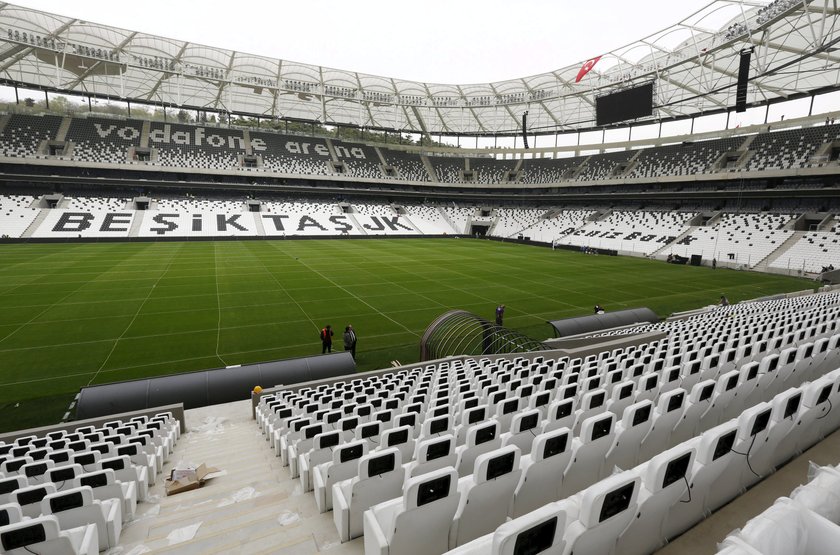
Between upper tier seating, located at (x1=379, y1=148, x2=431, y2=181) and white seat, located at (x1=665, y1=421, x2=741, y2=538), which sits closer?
white seat, located at (x1=665, y1=421, x2=741, y2=538)

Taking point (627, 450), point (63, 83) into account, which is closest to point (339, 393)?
point (627, 450)

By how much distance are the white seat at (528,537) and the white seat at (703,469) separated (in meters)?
1.57

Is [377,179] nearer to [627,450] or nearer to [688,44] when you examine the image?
[688,44]

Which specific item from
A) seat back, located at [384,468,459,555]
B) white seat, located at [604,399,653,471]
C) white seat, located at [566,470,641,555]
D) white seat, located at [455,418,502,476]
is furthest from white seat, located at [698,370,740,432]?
seat back, located at [384,468,459,555]

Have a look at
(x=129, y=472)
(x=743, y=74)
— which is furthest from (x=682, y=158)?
(x=129, y=472)

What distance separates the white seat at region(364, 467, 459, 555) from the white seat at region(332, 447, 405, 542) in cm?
63

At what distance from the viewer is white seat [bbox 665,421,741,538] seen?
11.1 ft

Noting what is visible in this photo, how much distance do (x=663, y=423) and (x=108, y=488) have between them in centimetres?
701

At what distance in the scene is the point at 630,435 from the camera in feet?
15.0

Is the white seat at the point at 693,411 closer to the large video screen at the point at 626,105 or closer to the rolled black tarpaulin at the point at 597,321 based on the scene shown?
the rolled black tarpaulin at the point at 597,321

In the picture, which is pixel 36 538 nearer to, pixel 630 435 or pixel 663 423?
pixel 630 435

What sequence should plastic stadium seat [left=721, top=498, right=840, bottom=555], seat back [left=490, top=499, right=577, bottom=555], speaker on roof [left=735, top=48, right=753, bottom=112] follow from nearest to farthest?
plastic stadium seat [left=721, top=498, right=840, bottom=555] → seat back [left=490, top=499, right=577, bottom=555] → speaker on roof [left=735, top=48, right=753, bottom=112]

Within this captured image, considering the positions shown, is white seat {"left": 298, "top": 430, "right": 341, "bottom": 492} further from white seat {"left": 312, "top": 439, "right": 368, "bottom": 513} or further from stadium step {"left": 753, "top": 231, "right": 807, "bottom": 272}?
stadium step {"left": 753, "top": 231, "right": 807, "bottom": 272}

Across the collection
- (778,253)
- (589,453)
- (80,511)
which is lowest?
(80,511)
